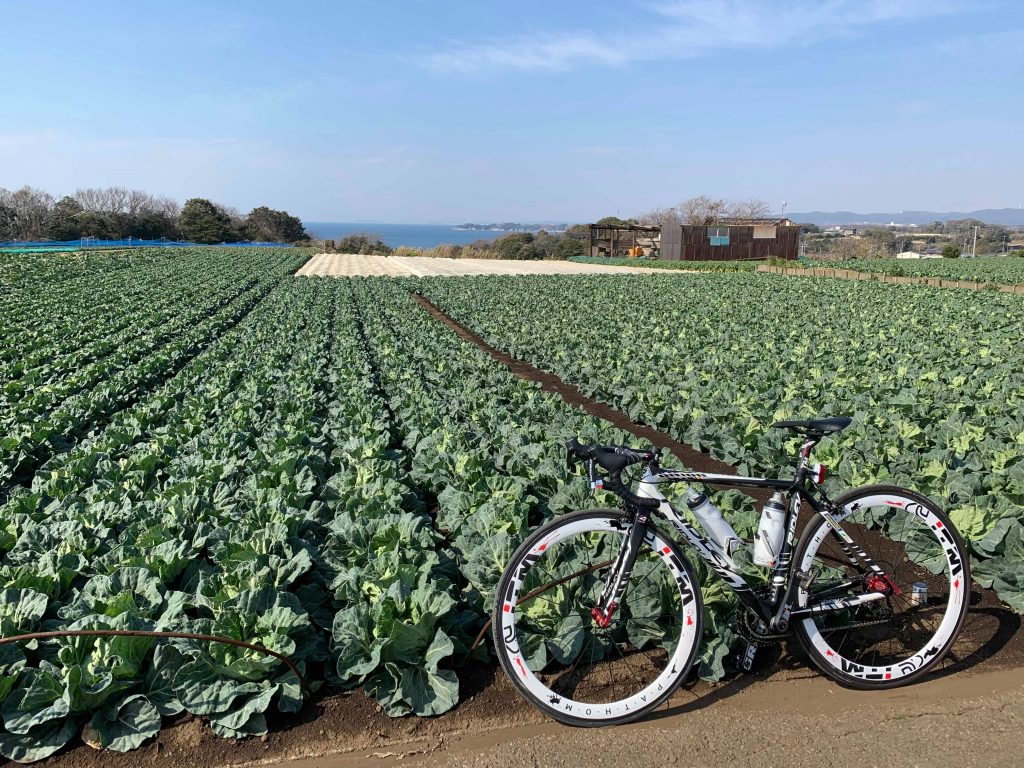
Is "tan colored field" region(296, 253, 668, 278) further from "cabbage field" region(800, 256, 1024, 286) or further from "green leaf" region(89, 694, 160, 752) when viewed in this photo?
"green leaf" region(89, 694, 160, 752)

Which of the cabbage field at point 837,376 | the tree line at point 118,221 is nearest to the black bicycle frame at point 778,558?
the cabbage field at point 837,376

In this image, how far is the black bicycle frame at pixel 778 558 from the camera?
3238 millimetres

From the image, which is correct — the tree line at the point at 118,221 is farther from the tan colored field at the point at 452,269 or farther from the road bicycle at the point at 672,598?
the road bicycle at the point at 672,598

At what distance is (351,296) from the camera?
92.2 ft

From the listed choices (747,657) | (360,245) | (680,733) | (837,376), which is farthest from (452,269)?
(680,733)

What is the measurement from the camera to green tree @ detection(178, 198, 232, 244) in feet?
293

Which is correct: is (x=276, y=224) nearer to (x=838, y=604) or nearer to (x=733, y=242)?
(x=733, y=242)

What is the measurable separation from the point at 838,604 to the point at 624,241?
2718 inches

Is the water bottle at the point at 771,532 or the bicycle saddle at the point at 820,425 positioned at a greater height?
the bicycle saddle at the point at 820,425

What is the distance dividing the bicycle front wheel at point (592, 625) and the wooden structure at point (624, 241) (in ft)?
206

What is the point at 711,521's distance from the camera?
3320 millimetres

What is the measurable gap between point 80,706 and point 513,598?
2.15 meters

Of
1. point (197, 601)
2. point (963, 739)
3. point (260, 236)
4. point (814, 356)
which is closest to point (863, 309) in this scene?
point (814, 356)

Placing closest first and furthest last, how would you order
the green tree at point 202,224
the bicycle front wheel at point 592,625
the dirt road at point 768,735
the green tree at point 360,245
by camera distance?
the dirt road at point 768,735, the bicycle front wheel at point 592,625, the green tree at point 202,224, the green tree at point 360,245
